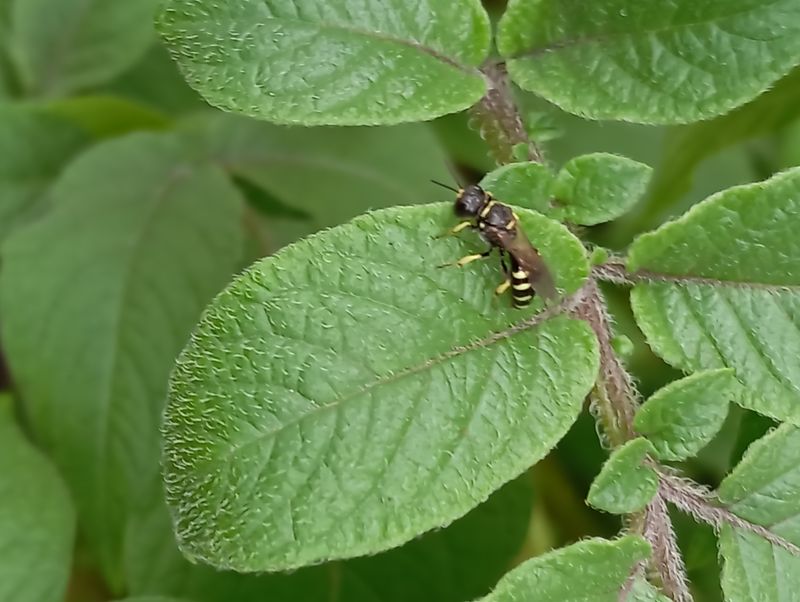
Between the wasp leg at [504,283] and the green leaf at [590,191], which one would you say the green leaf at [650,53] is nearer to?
the green leaf at [590,191]

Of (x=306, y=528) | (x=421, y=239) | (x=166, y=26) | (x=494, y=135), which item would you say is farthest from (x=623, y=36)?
(x=306, y=528)

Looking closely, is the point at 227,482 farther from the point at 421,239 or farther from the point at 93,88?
the point at 93,88

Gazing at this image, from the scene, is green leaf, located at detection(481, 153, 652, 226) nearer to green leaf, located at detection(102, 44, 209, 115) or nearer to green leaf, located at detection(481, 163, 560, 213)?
green leaf, located at detection(481, 163, 560, 213)

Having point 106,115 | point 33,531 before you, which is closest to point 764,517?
point 33,531

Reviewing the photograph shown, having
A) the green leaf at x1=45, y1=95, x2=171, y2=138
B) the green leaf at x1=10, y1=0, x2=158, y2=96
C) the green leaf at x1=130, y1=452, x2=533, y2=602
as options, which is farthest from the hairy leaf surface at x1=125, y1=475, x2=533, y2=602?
the green leaf at x1=10, y1=0, x2=158, y2=96

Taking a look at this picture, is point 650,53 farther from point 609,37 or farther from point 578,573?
point 578,573
